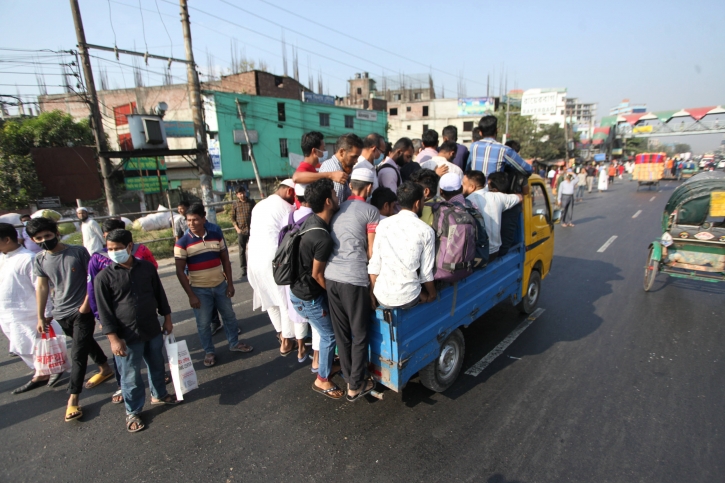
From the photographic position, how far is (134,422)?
3.12 m

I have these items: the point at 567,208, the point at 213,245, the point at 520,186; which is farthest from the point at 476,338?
the point at 567,208

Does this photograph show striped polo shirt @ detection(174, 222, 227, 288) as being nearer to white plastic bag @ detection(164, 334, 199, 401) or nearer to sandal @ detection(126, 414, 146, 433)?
white plastic bag @ detection(164, 334, 199, 401)

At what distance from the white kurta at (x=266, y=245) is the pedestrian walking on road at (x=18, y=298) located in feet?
6.92

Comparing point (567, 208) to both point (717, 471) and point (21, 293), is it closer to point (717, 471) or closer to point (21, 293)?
point (717, 471)

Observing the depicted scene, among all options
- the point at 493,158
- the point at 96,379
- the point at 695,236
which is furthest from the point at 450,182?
the point at 695,236

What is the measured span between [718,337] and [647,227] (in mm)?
7930

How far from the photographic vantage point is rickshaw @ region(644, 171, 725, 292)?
516 centimetres

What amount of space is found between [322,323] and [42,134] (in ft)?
73.6

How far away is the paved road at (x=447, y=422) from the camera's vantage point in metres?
2.59

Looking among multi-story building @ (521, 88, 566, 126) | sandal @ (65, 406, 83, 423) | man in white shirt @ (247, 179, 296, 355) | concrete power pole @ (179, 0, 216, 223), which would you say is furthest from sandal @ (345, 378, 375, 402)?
multi-story building @ (521, 88, 566, 126)

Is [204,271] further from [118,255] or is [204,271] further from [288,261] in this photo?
[288,261]

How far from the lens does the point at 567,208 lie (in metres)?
11.8

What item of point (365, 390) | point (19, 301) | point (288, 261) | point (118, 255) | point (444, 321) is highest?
point (118, 255)

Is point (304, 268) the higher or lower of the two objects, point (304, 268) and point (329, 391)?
the higher
